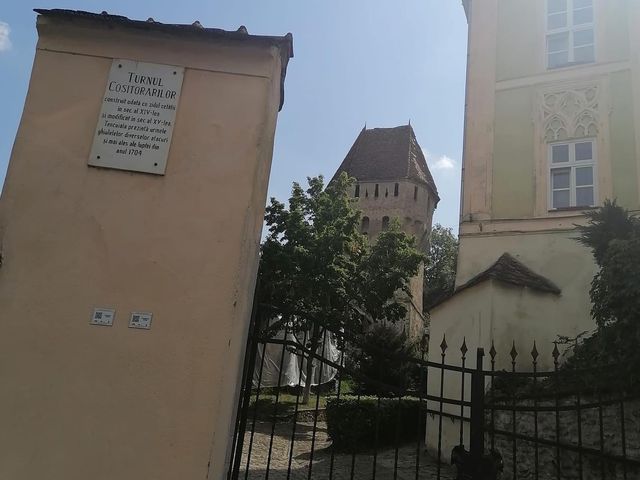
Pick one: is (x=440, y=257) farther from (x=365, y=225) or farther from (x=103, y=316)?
(x=103, y=316)

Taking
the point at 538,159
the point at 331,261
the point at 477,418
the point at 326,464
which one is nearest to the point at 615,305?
the point at 477,418

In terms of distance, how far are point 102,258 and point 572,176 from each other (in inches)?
438

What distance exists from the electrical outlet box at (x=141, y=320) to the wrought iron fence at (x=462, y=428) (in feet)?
2.80

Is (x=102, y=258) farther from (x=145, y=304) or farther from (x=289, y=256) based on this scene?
(x=289, y=256)

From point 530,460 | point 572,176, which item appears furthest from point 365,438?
point 572,176

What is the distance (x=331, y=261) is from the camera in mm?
22094

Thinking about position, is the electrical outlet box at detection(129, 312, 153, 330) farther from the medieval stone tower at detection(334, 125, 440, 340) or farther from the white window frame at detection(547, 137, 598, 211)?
the medieval stone tower at detection(334, 125, 440, 340)

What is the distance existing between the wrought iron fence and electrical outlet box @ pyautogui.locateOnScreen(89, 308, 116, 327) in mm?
1101

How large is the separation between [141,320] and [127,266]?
1.44 feet

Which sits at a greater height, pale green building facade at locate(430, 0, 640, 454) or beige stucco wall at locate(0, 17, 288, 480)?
pale green building facade at locate(430, 0, 640, 454)

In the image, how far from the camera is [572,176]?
12297 mm

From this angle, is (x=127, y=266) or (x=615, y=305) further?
(x=615, y=305)

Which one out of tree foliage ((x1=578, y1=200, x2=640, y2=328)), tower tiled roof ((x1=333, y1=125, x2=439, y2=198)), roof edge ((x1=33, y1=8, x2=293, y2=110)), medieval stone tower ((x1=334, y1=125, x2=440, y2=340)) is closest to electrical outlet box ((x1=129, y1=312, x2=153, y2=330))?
roof edge ((x1=33, y1=8, x2=293, y2=110))

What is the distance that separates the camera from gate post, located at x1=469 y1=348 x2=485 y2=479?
4.29 metres
